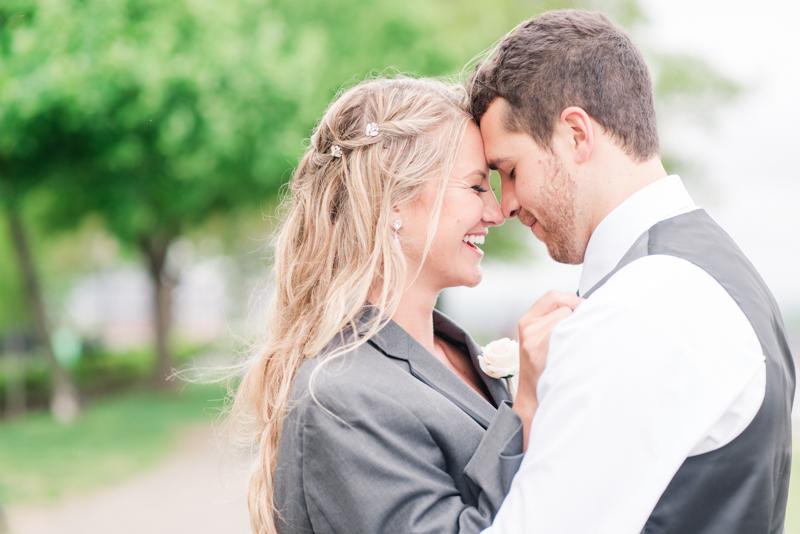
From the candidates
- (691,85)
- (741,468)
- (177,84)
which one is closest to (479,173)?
(741,468)

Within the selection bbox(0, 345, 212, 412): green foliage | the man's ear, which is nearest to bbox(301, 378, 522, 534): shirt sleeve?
the man's ear

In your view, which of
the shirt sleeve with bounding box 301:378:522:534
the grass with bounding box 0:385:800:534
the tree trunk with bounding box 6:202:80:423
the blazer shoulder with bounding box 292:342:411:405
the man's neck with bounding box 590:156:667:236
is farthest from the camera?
the tree trunk with bounding box 6:202:80:423

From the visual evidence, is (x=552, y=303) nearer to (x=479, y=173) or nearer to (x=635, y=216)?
(x=635, y=216)

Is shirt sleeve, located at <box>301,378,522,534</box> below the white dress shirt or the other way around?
below

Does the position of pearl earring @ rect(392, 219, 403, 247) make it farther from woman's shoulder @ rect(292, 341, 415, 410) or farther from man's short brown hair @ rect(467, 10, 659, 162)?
man's short brown hair @ rect(467, 10, 659, 162)

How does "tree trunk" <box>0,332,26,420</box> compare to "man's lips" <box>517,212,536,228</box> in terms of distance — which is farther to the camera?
"tree trunk" <box>0,332,26,420</box>

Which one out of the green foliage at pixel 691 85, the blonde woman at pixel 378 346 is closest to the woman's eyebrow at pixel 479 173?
the blonde woman at pixel 378 346

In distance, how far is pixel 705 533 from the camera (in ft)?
5.05

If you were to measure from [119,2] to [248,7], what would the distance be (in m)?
2.55

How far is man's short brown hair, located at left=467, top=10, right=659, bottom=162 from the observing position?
199cm

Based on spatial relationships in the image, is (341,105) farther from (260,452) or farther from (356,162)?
(260,452)

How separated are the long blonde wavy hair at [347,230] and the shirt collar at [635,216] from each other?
53 cm

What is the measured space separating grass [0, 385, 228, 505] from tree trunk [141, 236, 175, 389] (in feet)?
4.38

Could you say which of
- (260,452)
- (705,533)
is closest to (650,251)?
(705,533)
